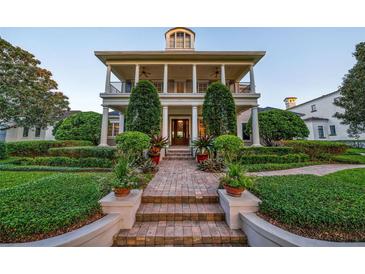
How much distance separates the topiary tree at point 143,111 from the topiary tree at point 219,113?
8.90ft

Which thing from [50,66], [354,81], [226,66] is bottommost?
[354,81]

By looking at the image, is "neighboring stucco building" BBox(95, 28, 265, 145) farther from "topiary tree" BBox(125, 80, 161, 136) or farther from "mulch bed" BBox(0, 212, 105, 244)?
"mulch bed" BBox(0, 212, 105, 244)

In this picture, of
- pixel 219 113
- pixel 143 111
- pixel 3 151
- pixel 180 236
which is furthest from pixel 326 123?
pixel 3 151

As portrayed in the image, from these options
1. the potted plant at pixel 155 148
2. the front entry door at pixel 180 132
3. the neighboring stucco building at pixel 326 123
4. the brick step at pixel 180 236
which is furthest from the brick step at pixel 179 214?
the neighboring stucco building at pixel 326 123

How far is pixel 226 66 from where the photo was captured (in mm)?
11008

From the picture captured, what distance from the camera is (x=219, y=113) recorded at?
7.83m

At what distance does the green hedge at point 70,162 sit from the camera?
7.01m

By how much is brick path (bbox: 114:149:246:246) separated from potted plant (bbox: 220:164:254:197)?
0.47m

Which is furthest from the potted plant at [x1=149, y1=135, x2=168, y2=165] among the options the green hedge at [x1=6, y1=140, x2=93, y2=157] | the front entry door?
the green hedge at [x1=6, y1=140, x2=93, y2=157]

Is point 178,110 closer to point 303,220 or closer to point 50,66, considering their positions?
point 303,220

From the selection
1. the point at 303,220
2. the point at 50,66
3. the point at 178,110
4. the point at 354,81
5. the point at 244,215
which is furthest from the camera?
the point at 50,66

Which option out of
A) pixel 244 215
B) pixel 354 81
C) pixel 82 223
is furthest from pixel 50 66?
pixel 354 81
